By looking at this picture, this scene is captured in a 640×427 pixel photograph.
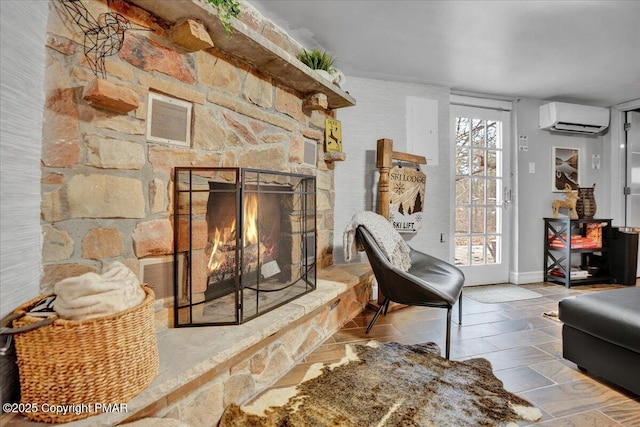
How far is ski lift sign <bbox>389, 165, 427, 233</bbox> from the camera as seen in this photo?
9.34 ft

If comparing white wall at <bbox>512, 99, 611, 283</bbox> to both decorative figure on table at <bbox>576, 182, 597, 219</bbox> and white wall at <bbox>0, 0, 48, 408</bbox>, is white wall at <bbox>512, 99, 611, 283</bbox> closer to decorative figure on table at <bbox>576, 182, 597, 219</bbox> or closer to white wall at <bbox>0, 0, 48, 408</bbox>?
decorative figure on table at <bbox>576, 182, 597, 219</bbox>

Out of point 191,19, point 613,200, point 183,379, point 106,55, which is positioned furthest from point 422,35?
point 613,200

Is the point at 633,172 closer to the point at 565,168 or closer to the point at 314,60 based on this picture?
the point at 565,168

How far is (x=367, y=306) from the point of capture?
281 centimetres

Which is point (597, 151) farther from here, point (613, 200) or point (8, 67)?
point (8, 67)

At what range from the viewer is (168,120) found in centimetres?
135

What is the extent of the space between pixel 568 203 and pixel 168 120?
13.8 ft

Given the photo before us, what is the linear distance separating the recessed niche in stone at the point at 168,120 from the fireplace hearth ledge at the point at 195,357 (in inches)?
32.2

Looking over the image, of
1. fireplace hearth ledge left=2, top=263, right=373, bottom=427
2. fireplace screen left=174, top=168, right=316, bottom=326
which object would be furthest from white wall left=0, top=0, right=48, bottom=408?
fireplace screen left=174, top=168, right=316, bottom=326

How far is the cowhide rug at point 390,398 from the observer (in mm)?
1316

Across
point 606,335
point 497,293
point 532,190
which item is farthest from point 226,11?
point 532,190

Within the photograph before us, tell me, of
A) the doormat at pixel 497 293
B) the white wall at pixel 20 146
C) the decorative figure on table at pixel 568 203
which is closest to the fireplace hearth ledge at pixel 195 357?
the white wall at pixel 20 146

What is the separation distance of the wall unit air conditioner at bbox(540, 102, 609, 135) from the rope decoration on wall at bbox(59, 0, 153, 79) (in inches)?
165

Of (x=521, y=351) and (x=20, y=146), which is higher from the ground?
(x=20, y=146)
